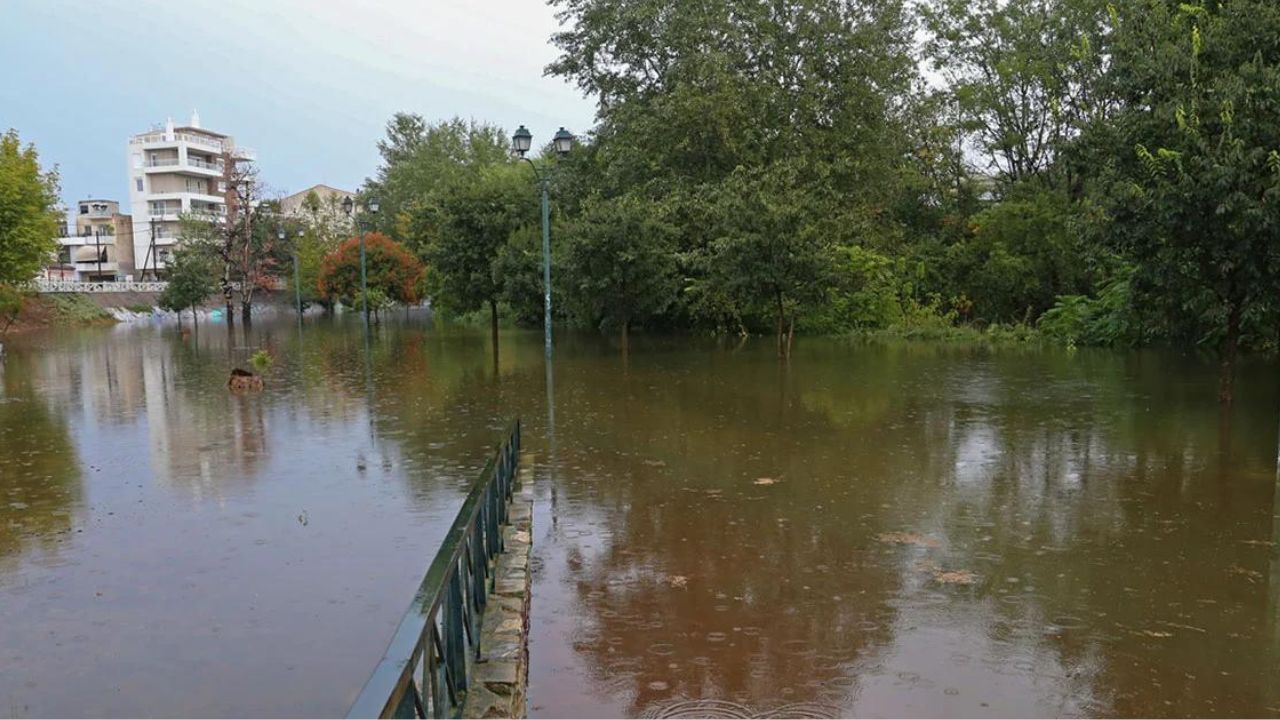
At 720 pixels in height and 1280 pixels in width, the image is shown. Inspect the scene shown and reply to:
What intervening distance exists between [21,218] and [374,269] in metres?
18.2

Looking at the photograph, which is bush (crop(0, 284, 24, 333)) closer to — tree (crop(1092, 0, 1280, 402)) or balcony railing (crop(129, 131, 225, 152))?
tree (crop(1092, 0, 1280, 402))

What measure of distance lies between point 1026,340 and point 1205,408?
14984mm

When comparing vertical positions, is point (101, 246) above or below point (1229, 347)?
above

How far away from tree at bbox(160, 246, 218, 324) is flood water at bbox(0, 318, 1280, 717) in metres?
41.0

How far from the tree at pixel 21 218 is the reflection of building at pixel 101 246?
47481mm

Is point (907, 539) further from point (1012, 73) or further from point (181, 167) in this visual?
point (181, 167)

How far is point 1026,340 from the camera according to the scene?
1145 inches

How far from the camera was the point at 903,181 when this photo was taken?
32.7 m

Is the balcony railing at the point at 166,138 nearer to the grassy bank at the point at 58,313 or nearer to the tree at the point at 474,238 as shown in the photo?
the grassy bank at the point at 58,313

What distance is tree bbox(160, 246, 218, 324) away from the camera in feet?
175

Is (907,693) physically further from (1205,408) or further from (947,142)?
(947,142)

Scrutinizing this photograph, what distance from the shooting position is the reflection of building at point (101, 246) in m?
79.8

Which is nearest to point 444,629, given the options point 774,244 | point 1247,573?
point 1247,573

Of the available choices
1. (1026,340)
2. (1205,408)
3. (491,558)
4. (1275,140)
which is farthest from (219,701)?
(1026,340)
